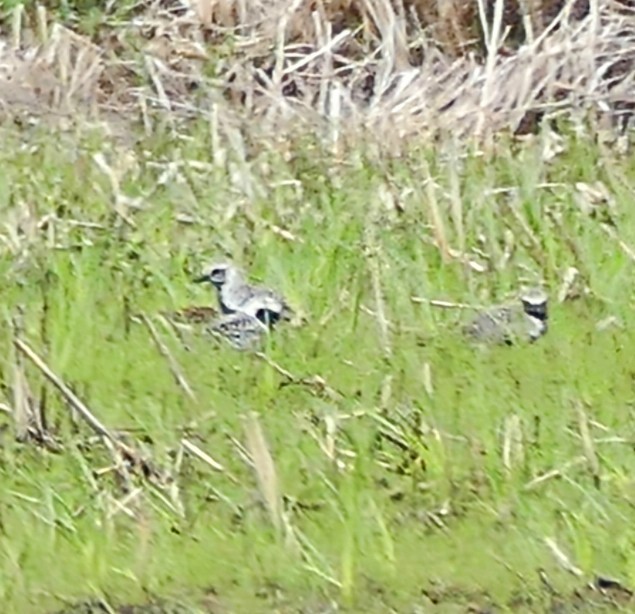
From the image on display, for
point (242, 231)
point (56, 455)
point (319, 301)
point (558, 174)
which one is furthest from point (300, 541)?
point (558, 174)

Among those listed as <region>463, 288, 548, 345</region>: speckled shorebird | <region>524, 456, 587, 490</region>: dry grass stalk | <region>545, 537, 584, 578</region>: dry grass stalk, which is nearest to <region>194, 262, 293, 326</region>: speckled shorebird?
<region>463, 288, 548, 345</region>: speckled shorebird

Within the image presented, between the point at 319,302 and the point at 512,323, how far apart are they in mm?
328

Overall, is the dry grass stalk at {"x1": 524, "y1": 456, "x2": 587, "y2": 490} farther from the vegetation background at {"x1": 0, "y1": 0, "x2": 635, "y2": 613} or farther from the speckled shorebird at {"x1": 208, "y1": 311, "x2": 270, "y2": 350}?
the speckled shorebird at {"x1": 208, "y1": 311, "x2": 270, "y2": 350}

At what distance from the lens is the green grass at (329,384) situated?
87.3 inches

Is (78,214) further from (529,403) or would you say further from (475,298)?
(529,403)

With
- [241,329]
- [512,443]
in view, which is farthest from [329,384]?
[512,443]

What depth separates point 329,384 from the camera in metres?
2.64

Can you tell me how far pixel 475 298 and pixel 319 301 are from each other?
27 centimetres

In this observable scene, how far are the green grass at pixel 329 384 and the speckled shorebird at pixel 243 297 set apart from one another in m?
0.04

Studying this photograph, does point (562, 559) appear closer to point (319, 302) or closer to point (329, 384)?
point (329, 384)

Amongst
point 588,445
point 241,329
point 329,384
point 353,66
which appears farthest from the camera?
point 353,66

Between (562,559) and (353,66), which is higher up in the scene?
(353,66)

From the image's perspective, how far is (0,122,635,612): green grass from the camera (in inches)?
87.3

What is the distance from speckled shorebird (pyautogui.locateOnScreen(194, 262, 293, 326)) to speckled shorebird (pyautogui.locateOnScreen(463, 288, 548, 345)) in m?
0.31
